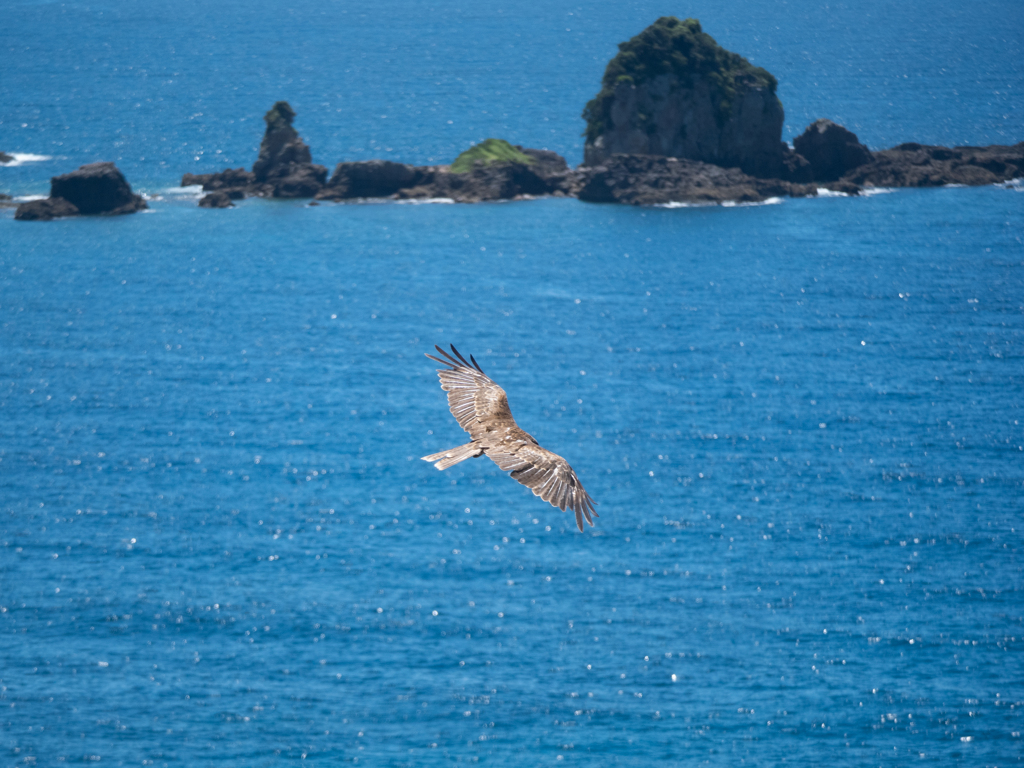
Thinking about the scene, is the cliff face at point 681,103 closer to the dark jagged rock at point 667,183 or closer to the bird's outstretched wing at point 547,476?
the dark jagged rock at point 667,183

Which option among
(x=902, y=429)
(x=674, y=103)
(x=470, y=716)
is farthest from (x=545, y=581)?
(x=674, y=103)

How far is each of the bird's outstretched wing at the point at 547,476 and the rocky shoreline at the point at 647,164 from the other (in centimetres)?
13160

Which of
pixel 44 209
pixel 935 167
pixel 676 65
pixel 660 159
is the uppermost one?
pixel 676 65

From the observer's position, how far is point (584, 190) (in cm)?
16800

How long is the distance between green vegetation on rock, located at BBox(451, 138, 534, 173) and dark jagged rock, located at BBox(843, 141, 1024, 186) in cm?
4695

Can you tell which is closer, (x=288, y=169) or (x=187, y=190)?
(x=288, y=169)

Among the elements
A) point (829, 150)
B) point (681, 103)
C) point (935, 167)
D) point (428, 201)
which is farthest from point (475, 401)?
point (935, 167)

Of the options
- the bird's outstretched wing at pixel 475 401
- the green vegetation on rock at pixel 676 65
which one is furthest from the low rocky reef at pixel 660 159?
the bird's outstretched wing at pixel 475 401

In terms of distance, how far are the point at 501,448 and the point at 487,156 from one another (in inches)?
5720

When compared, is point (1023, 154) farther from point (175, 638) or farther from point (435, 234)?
point (175, 638)

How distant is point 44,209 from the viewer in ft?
531

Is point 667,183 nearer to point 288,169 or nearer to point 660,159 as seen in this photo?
point 660,159

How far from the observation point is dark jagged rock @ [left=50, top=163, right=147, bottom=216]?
161125mm

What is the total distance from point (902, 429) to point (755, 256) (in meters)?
45.1
